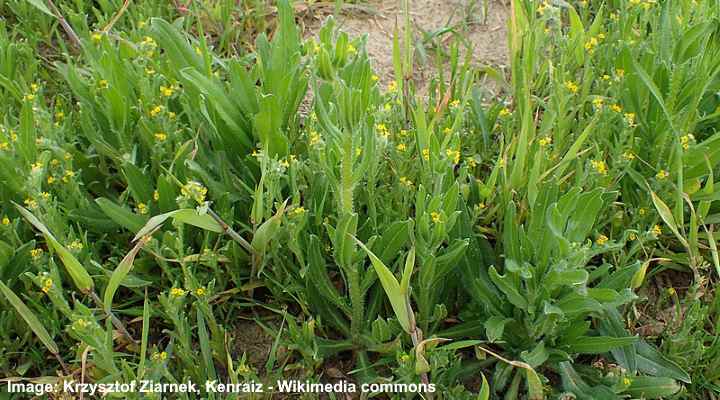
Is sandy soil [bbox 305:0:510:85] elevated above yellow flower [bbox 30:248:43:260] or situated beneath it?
elevated above

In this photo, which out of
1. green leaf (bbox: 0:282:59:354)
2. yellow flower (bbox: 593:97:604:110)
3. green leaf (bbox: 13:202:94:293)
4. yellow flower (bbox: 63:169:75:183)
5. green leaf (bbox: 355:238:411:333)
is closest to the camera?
green leaf (bbox: 355:238:411:333)

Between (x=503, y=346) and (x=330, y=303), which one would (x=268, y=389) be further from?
(x=503, y=346)

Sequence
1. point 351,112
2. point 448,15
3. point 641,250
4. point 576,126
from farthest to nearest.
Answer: point 448,15 → point 576,126 → point 641,250 → point 351,112

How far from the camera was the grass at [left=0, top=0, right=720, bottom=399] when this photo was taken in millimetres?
1890

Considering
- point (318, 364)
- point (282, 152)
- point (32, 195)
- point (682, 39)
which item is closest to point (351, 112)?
point (282, 152)

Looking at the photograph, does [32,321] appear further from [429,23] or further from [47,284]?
[429,23]

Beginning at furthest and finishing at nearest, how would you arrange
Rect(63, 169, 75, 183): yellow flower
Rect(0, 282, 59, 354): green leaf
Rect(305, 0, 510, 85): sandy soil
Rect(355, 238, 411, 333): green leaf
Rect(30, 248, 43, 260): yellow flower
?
Rect(305, 0, 510, 85): sandy soil < Rect(63, 169, 75, 183): yellow flower < Rect(30, 248, 43, 260): yellow flower < Rect(0, 282, 59, 354): green leaf < Rect(355, 238, 411, 333): green leaf

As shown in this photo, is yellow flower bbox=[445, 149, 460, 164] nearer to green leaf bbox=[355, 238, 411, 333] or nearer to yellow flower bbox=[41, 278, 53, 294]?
green leaf bbox=[355, 238, 411, 333]

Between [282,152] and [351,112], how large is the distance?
0.59 m

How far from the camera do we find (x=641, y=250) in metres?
2.29

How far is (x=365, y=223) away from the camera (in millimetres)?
2059

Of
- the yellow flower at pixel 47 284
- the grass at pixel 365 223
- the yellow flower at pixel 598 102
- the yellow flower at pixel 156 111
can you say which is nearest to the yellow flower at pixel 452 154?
the grass at pixel 365 223

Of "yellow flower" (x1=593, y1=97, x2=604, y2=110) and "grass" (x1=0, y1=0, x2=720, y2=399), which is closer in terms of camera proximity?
"grass" (x1=0, y1=0, x2=720, y2=399)

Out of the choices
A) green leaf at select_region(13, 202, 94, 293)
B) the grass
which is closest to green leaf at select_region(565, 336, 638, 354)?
the grass
